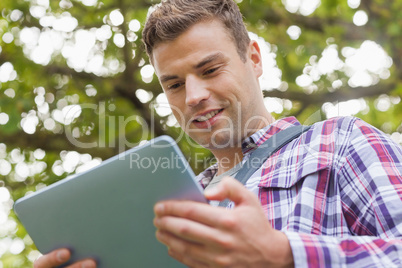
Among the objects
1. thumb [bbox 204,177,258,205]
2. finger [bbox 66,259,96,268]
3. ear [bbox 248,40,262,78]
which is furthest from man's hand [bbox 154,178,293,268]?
ear [bbox 248,40,262,78]

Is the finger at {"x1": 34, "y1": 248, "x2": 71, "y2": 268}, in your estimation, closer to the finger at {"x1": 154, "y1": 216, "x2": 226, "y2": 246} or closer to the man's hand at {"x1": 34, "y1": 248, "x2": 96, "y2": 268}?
the man's hand at {"x1": 34, "y1": 248, "x2": 96, "y2": 268}

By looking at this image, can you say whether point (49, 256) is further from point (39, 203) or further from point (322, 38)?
point (322, 38)

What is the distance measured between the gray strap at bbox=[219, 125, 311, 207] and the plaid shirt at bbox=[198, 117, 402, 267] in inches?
1.1

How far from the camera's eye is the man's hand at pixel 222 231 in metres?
0.74

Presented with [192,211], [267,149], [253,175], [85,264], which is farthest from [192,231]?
[267,149]

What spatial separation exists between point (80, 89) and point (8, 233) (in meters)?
3.31

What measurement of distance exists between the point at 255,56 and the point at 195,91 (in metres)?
0.44

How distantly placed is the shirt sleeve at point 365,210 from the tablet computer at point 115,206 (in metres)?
0.27

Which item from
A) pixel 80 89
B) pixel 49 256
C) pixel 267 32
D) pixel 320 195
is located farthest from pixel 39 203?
pixel 267 32

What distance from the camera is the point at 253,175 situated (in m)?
1.39

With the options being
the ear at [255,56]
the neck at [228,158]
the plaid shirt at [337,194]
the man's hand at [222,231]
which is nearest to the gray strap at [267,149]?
the plaid shirt at [337,194]

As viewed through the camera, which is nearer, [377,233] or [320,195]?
[377,233]

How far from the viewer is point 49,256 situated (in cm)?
98

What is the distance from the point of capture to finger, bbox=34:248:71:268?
3.18ft
